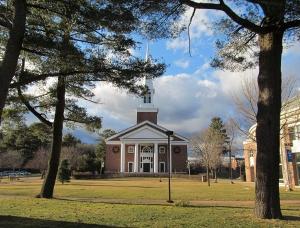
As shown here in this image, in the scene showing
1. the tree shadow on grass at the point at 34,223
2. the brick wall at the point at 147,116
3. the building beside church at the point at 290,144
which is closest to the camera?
the tree shadow on grass at the point at 34,223

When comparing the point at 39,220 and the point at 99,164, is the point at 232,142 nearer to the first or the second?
the point at 99,164

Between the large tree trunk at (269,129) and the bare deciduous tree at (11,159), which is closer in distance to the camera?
the large tree trunk at (269,129)

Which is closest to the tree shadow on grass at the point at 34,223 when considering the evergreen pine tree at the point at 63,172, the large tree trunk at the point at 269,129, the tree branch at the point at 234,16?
the large tree trunk at the point at 269,129

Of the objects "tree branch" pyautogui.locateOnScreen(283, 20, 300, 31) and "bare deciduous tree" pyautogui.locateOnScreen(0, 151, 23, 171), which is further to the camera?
"bare deciduous tree" pyautogui.locateOnScreen(0, 151, 23, 171)

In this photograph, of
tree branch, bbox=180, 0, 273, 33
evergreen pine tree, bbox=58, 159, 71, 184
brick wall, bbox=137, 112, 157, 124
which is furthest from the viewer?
brick wall, bbox=137, 112, 157, 124

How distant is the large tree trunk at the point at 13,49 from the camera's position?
11742 mm

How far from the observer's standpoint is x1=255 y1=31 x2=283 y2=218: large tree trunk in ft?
40.5

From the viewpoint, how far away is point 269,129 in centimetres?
1260

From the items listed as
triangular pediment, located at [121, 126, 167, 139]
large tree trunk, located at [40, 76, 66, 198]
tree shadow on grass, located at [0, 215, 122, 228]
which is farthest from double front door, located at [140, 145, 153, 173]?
tree shadow on grass, located at [0, 215, 122, 228]

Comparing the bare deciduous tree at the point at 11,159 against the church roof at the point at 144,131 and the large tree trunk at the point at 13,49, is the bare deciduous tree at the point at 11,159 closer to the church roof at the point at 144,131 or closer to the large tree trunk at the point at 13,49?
the church roof at the point at 144,131

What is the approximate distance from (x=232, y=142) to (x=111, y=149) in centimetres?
2884

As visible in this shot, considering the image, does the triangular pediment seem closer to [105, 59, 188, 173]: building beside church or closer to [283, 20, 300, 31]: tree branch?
[105, 59, 188, 173]: building beside church

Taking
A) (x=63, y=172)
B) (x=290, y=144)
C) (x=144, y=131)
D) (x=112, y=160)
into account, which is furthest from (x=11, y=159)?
(x=290, y=144)

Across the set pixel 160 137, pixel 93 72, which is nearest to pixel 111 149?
pixel 160 137
